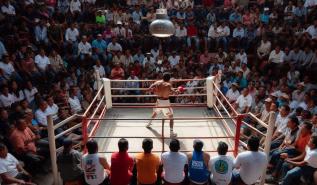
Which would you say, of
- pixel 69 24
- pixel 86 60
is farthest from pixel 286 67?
pixel 69 24

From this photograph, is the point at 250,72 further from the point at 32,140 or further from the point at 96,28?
the point at 32,140

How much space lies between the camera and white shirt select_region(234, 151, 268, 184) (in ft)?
16.4

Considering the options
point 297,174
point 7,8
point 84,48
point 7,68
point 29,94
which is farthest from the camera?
point 84,48

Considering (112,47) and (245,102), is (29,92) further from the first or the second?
(245,102)

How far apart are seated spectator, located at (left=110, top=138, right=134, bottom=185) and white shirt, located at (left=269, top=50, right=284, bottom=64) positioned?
27.4 feet

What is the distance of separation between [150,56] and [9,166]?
24.0 ft

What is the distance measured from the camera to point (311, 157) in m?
5.80

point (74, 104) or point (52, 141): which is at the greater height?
point (52, 141)

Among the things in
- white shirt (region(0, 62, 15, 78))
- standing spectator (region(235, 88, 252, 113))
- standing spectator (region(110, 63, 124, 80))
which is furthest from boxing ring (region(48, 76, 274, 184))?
white shirt (region(0, 62, 15, 78))

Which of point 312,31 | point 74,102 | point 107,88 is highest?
point 312,31

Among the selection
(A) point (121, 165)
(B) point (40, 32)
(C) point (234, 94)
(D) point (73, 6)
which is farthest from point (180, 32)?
(A) point (121, 165)

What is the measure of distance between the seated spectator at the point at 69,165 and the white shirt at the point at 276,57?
28.4ft

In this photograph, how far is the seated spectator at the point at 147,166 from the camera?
16.6 ft

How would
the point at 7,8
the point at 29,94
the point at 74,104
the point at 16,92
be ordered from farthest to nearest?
1. the point at 7,8
2. the point at 29,94
3. the point at 74,104
4. the point at 16,92
